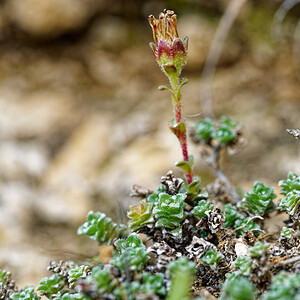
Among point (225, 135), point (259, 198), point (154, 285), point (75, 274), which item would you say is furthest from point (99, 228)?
point (225, 135)

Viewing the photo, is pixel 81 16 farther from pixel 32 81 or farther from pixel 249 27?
pixel 249 27

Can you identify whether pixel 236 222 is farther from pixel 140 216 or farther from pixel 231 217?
pixel 140 216

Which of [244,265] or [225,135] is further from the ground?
[225,135]

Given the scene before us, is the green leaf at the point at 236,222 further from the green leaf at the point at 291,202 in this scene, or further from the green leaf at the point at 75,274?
the green leaf at the point at 75,274

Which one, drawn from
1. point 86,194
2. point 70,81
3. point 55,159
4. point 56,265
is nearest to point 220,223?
point 56,265

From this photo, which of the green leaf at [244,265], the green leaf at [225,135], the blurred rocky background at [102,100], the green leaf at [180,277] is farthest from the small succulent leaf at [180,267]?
the blurred rocky background at [102,100]
